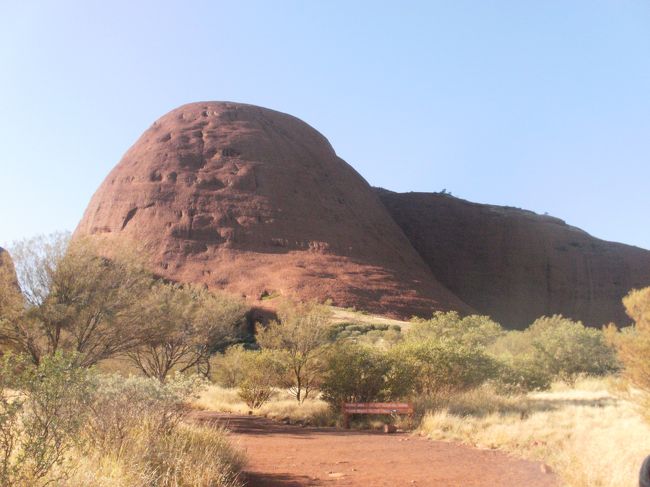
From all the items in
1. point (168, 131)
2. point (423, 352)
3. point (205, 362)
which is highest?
point (168, 131)

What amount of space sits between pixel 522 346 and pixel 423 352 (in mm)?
12535

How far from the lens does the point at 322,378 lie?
1686cm

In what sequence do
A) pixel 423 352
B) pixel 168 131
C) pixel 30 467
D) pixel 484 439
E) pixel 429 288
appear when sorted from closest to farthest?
pixel 30 467 → pixel 484 439 → pixel 423 352 → pixel 429 288 → pixel 168 131

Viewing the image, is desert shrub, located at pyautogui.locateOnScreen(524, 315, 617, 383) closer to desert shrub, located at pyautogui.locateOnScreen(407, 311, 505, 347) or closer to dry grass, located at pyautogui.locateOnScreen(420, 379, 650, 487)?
desert shrub, located at pyautogui.locateOnScreen(407, 311, 505, 347)

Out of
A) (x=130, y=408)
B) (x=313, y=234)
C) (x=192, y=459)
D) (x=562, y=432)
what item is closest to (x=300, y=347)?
(x=562, y=432)

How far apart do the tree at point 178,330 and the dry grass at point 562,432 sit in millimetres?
8045

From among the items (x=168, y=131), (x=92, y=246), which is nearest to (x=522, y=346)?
(x=92, y=246)

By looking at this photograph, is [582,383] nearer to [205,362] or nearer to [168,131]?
[205,362]

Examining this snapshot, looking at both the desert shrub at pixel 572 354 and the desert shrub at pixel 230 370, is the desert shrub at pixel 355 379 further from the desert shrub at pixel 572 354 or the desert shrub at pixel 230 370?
the desert shrub at pixel 572 354

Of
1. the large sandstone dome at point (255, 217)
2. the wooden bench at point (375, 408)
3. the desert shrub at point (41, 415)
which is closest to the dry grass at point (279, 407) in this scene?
the wooden bench at point (375, 408)

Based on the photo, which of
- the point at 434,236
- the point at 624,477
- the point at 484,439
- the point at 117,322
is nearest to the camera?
the point at 624,477

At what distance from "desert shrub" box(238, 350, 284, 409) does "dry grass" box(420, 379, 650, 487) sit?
626 centimetres

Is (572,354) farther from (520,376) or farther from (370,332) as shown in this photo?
(370,332)

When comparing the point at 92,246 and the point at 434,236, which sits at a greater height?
the point at 434,236
